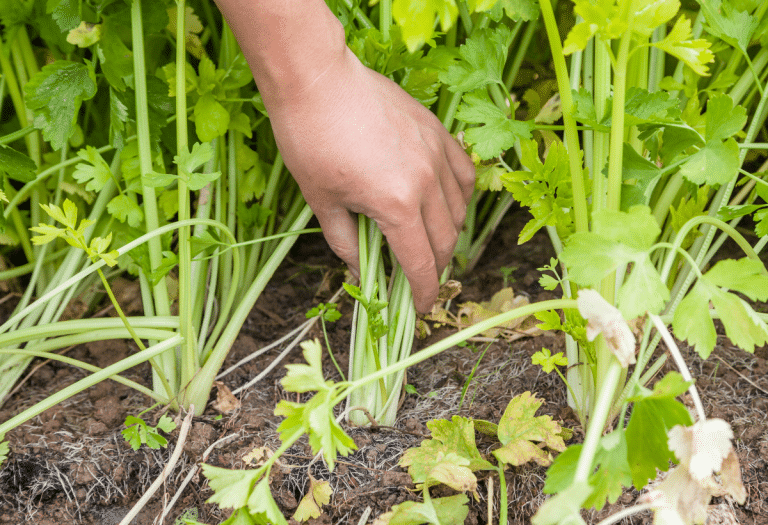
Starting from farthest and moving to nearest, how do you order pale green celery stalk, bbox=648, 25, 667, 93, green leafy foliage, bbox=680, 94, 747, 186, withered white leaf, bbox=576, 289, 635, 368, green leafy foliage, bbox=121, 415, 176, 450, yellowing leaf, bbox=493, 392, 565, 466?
pale green celery stalk, bbox=648, 25, 667, 93 < green leafy foliage, bbox=121, 415, 176, 450 < yellowing leaf, bbox=493, 392, 565, 466 < green leafy foliage, bbox=680, 94, 747, 186 < withered white leaf, bbox=576, 289, 635, 368

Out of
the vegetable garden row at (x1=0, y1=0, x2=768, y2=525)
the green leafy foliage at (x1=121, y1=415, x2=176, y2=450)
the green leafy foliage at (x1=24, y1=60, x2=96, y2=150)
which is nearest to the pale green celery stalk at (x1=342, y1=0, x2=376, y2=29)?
the vegetable garden row at (x1=0, y1=0, x2=768, y2=525)

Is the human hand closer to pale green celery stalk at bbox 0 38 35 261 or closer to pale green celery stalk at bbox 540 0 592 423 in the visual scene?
pale green celery stalk at bbox 540 0 592 423

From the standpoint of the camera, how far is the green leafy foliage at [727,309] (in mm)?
549

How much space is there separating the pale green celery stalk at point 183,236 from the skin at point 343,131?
0.15 metres

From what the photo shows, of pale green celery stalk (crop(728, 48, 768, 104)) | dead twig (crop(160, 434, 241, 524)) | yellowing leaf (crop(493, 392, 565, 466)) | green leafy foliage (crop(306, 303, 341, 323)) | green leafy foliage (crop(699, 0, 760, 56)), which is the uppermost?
green leafy foliage (crop(699, 0, 760, 56))

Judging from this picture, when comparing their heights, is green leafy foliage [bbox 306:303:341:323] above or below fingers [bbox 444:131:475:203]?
below

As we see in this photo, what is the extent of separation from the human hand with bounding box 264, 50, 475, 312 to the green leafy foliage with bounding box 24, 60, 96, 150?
0.36 metres

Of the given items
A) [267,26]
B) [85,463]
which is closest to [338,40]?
[267,26]

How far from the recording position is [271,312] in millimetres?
1243

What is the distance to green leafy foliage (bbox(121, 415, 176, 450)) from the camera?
2.78ft

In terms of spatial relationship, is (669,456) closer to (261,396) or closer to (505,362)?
(505,362)

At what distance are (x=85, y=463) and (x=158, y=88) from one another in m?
0.65

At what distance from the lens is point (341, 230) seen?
3.02ft

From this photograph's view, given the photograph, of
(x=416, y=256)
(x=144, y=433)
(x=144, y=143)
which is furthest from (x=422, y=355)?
(x=144, y=143)
